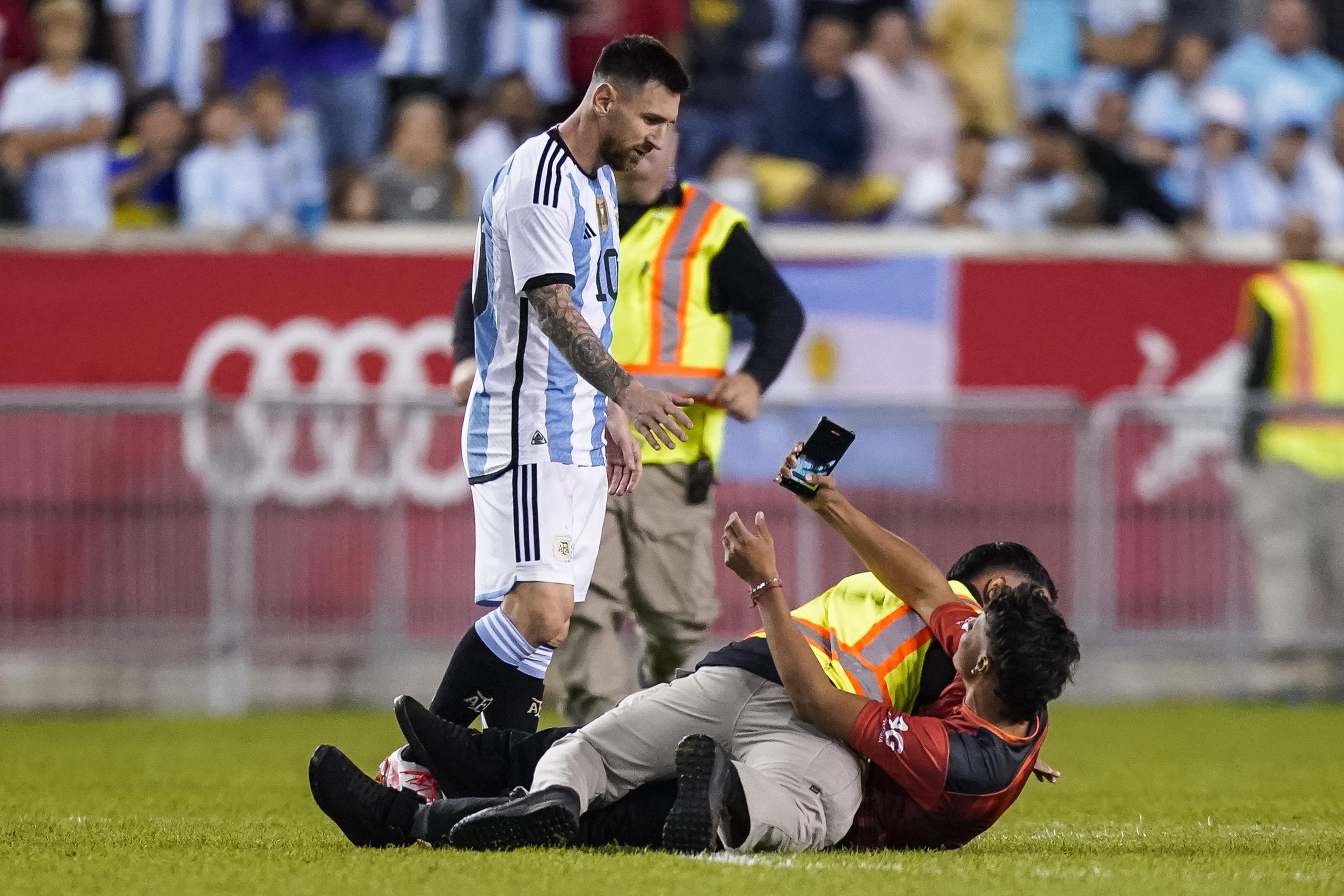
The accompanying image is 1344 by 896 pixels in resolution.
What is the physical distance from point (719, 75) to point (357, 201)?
3.02 metres

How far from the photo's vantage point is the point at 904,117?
1410cm

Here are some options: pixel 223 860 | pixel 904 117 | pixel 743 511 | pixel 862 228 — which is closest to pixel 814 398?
pixel 743 511

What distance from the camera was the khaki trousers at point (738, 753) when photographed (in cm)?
507

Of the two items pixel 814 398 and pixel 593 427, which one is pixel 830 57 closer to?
pixel 814 398

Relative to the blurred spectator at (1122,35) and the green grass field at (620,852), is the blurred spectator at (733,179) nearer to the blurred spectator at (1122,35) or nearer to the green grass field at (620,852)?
the blurred spectator at (1122,35)

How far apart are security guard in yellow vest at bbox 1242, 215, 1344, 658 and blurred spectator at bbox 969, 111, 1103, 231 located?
2.35 m

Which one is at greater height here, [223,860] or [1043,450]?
[1043,450]

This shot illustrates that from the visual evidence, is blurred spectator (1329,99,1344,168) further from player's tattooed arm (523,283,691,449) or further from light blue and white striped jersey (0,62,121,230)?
player's tattooed arm (523,283,691,449)

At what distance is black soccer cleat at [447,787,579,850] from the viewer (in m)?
4.88

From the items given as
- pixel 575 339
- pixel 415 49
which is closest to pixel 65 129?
pixel 415 49

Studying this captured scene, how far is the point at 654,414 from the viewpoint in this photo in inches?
204

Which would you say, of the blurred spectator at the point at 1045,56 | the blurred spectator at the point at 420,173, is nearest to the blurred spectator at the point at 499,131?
the blurred spectator at the point at 420,173

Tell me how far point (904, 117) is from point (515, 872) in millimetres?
10170

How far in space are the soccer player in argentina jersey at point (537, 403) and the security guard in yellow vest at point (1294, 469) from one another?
6.80 metres
